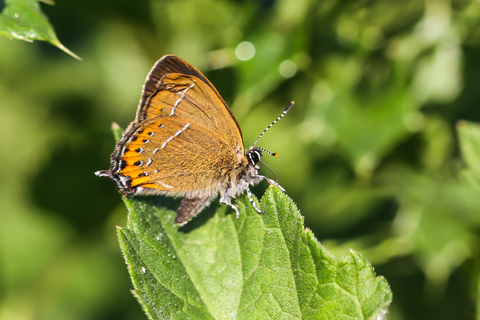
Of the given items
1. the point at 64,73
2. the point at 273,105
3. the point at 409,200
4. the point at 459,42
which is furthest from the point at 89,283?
the point at 459,42

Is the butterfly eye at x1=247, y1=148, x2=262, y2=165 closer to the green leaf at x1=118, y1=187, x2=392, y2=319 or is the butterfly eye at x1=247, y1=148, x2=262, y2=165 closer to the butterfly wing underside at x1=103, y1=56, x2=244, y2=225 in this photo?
the butterfly wing underside at x1=103, y1=56, x2=244, y2=225

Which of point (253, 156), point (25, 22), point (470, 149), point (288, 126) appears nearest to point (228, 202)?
point (253, 156)

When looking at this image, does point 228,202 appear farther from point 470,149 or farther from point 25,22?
point 470,149

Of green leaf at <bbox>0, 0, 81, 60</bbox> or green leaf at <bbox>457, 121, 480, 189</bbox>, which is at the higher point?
green leaf at <bbox>0, 0, 81, 60</bbox>

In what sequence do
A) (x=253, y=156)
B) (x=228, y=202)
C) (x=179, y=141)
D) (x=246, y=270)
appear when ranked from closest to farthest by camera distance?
(x=246, y=270), (x=228, y=202), (x=179, y=141), (x=253, y=156)

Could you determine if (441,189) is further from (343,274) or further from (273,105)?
(343,274)

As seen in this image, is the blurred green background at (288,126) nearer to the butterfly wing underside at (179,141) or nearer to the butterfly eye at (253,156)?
the butterfly eye at (253,156)

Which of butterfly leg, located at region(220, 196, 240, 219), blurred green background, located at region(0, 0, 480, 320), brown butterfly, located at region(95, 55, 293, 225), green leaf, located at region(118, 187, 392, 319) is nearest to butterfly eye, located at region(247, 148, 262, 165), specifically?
brown butterfly, located at region(95, 55, 293, 225)
